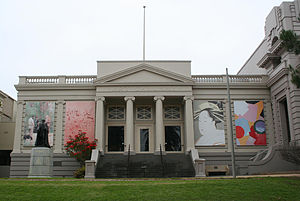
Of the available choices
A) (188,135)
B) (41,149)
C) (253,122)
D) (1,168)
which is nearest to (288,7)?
(253,122)

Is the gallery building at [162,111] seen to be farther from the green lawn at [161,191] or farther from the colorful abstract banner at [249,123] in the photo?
the green lawn at [161,191]

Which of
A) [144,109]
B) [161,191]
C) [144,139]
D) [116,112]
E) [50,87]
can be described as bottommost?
[161,191]

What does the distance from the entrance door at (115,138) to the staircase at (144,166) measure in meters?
2.12

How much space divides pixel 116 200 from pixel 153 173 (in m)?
12.2

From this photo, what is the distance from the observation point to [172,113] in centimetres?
3056

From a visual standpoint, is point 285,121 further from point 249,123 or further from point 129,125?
point 129,125

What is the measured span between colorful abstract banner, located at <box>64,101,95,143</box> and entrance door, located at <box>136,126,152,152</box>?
12.4ft

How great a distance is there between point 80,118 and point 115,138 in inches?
130

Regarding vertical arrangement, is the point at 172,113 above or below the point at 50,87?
below

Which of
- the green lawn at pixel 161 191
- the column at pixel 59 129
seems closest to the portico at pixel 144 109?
the column at pixel 59 129

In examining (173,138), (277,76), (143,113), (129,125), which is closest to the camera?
(277,76)

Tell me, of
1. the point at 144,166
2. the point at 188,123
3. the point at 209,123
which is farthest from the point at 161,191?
the point at 209,123

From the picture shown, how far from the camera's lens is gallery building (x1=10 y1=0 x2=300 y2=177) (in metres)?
27.8

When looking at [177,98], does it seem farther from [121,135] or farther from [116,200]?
[116,200]
